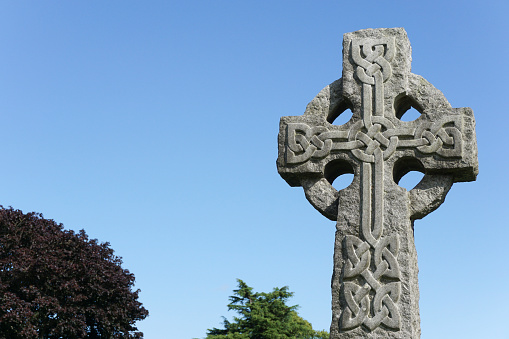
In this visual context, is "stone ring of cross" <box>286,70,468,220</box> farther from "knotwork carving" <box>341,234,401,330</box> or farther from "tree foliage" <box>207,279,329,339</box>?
"tree foliage" <box>207,279,329,339</box>

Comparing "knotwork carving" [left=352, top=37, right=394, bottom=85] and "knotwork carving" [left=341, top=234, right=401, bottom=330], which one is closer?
"knotwork carving" [left=341, top=234, right=401, bottom=330]

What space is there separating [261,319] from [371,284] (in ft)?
44.5

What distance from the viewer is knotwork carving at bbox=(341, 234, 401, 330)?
16.9 feet

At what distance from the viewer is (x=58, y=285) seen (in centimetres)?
1666

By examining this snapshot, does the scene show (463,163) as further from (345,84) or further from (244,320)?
(244,320)

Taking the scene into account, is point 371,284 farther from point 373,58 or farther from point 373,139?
point 373,58

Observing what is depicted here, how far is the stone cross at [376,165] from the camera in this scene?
5.22 meters

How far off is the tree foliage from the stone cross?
13.1 metres

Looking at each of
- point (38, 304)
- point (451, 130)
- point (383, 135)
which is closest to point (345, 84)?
point (383, 135)

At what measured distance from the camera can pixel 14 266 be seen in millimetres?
16484

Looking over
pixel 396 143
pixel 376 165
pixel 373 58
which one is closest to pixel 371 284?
pixel 376 165

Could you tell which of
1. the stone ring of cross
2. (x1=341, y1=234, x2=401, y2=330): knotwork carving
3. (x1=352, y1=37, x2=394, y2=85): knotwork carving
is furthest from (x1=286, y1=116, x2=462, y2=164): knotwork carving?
(x1=341, y1=234, x2=401, y2=330): knotwork carving

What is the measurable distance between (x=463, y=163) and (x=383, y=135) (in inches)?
27.6

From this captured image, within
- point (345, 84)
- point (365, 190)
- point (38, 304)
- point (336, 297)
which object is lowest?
point (336, 297)
